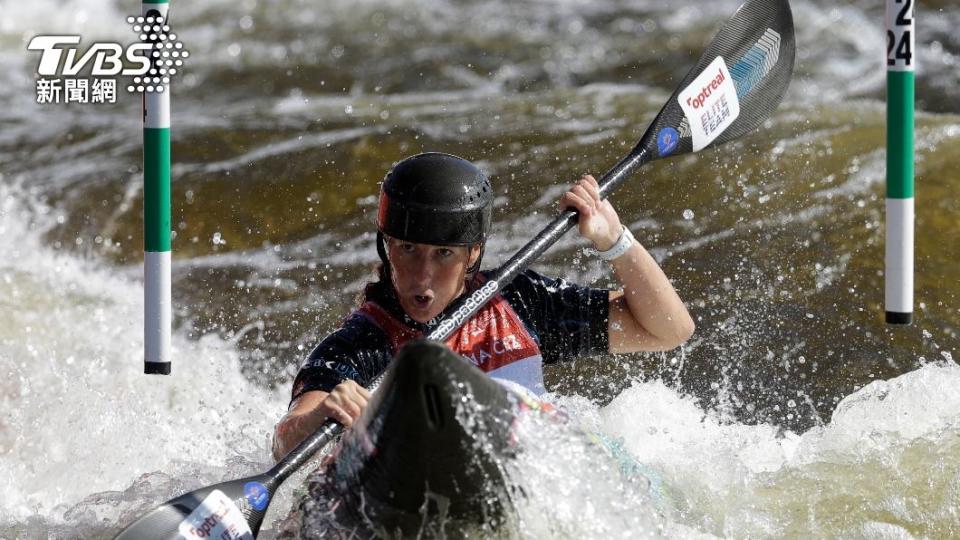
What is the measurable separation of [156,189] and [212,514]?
1.15 m

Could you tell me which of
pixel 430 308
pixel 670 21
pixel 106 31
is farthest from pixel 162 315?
pixel 106 31

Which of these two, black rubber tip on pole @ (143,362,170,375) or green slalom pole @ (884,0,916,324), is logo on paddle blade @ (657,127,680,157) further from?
black rubber tip on pole @ (143,362,170,375)

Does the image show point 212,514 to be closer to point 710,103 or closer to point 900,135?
point 710,103

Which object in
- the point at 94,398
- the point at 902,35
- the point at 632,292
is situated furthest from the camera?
the point at 94,398

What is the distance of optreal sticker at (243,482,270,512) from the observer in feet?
9.77

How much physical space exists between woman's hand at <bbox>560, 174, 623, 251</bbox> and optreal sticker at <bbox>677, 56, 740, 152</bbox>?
62 cm

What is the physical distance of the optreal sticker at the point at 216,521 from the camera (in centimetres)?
289

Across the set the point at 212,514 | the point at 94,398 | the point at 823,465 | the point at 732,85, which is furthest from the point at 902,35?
the point at 94,398

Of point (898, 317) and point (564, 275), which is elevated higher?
point (898, 317)

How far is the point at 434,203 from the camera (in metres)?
3.06

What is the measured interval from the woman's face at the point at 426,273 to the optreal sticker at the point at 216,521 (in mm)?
608

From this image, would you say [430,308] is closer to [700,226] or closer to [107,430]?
[107,430]

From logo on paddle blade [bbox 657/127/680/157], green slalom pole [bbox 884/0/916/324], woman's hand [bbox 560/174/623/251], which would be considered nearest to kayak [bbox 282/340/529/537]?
woman's hand [bbox 560/174/623/251]

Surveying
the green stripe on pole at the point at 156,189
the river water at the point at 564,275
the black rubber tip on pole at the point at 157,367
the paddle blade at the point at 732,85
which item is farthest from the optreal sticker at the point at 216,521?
the paddle blade at the point at 732,85
